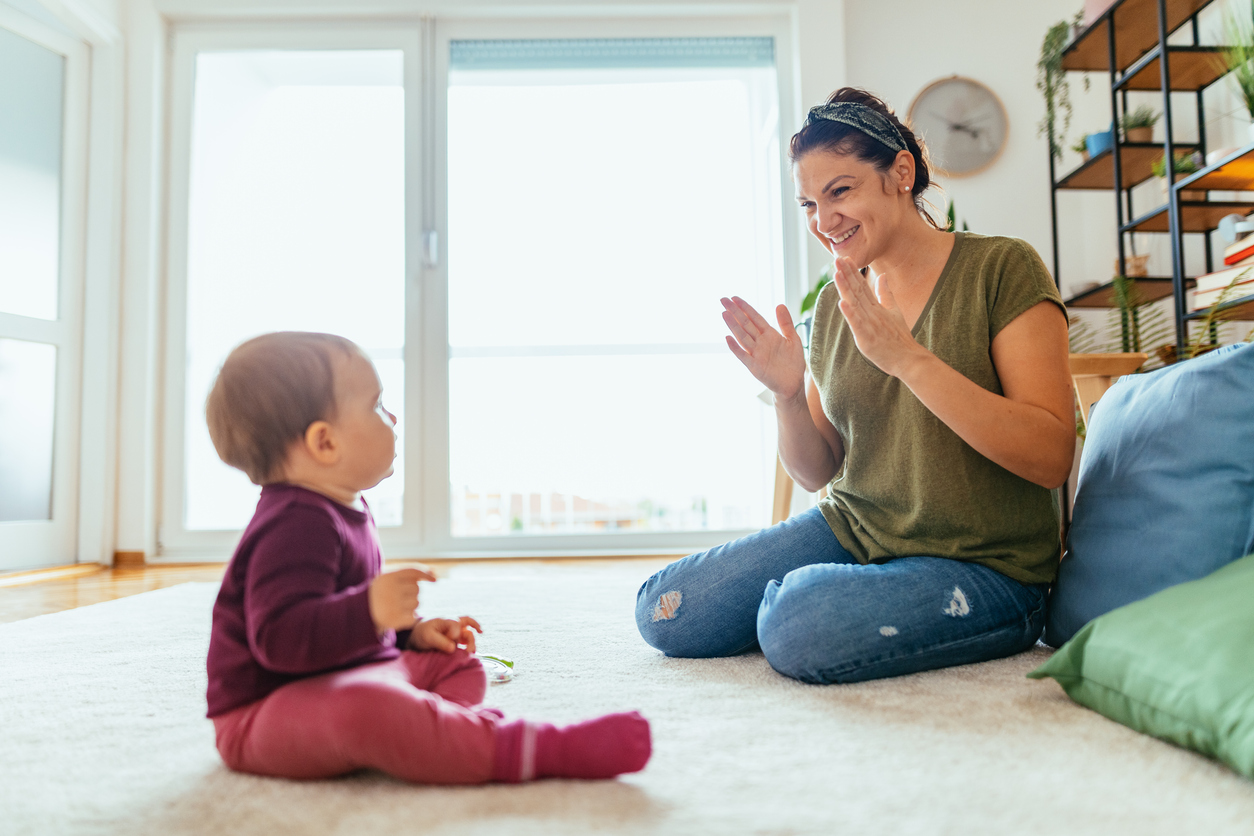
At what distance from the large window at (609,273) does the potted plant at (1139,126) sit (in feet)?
4.24

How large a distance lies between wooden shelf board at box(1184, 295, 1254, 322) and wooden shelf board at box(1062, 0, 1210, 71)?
914 mm

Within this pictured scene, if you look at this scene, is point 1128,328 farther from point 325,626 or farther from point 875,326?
point 325,626

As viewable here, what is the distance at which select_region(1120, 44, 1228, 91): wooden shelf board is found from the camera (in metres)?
2.54

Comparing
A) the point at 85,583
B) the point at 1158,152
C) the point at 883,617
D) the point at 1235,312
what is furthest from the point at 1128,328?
the point at 85,583

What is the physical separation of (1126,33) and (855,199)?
219 centimetres

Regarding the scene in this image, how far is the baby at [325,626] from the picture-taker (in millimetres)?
739

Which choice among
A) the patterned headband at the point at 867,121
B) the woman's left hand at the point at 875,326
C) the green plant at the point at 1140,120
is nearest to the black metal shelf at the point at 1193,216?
the green plant at the point at 1140,120

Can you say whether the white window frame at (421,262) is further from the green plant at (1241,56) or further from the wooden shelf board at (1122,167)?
the green plant at (1241,56)

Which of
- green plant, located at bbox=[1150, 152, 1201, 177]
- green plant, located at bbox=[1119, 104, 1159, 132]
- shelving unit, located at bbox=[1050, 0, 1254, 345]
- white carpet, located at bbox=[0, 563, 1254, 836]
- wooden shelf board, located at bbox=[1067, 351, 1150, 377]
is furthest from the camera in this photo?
green plant, located at bbox=[1119, 104, 1159, 132]

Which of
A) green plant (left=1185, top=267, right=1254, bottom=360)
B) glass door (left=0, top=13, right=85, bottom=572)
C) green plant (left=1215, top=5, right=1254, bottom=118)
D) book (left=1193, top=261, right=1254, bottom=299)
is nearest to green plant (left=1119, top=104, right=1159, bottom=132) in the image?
green plant (left=1215, top=5, right=1254, bottom=118)

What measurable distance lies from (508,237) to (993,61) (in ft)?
7.19

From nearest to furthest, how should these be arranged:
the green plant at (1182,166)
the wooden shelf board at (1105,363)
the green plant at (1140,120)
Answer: the wooden shelf board at (1105,363) → the green plant at (1182,166) → the green plant at (1140,120)

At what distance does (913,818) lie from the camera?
0.65m

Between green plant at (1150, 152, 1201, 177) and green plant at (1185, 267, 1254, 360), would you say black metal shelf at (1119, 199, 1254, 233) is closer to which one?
green plant at (1150, 152, 1201, 177)
